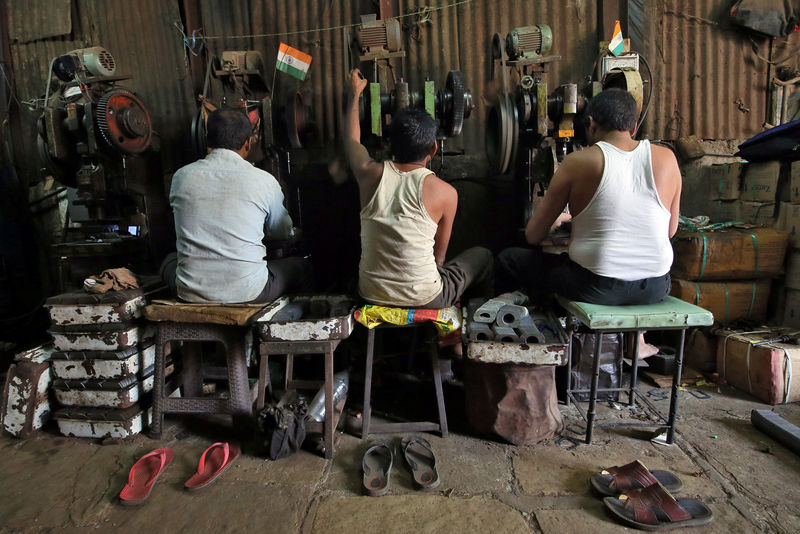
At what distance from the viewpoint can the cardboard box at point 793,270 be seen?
10.3ft

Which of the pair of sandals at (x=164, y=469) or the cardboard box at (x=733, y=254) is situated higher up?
the cardboard box at (x=733, y=254)

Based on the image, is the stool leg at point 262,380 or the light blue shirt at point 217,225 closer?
the stool leg at point 262,380

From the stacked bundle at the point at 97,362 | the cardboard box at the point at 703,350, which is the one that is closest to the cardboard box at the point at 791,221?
the cardboard box at the point at 703,350

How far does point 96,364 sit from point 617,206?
9.76ft

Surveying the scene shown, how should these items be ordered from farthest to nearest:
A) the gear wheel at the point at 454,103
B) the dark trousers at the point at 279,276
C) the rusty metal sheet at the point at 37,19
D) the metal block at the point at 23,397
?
the rusty metal sheet at the point at 37,19 < the gear wheel at the point at 454,103 < the dark trousers at the point at 279,276 < the metal block at the point at 23,397

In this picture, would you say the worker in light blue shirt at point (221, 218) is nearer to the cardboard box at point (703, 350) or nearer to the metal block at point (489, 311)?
the metal block at point (489, 311)

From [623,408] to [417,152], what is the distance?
6.68 feet

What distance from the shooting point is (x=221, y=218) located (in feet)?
7.93

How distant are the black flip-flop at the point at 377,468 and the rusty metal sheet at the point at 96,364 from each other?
145cm

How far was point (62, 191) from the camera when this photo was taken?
4.49 m

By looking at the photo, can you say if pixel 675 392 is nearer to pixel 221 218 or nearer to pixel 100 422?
pixel 221 218

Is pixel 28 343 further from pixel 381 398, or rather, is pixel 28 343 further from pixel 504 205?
pixel 504 205

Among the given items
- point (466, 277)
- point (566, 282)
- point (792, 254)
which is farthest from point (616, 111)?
point (792, 254)

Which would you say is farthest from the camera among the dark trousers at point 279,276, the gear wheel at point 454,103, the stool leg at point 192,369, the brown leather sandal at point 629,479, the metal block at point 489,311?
the gear wheel at point 454,103
